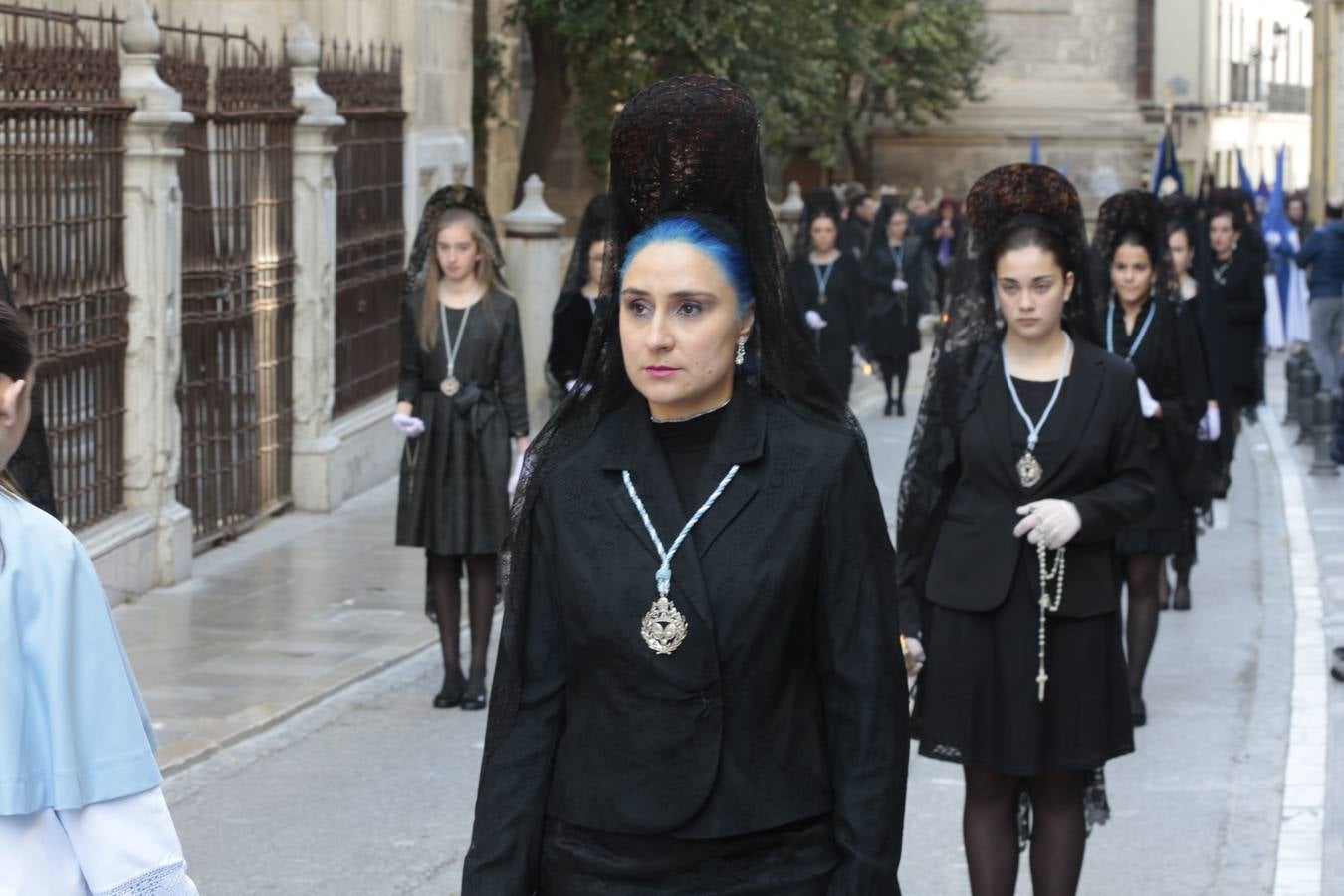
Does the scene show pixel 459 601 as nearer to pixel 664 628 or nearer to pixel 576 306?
pixel 576 306

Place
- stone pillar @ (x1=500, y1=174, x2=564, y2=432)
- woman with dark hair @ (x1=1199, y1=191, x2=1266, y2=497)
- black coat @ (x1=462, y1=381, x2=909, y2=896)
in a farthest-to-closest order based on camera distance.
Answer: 1. stone pillar @ (x1=500, y1=174, x2=564, y2=432)
2. woman with dark hair @ (x1=1199, y1=191, x2=1266, y2=497)
3. black coat @ (x1=462, y1=381, x2=909, y2=896)

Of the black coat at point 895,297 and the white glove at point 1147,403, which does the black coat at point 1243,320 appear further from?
the white glove at point 1147,403

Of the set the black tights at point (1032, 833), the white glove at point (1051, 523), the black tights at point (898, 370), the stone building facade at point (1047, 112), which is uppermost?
the stone building facade at point (1047, 112)

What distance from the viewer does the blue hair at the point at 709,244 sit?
3.75m

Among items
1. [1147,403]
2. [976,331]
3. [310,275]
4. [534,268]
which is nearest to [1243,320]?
[534,268]

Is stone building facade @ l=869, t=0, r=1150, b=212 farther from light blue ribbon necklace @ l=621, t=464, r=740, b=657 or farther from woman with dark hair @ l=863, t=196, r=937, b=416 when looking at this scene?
light blue ribbon necklace @ l=621, t=464, r=740, b=657

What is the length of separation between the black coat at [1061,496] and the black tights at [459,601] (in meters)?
3.69

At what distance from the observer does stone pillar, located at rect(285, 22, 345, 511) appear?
15.0 m

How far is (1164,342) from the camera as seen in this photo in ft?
31.1

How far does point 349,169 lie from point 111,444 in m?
4.82

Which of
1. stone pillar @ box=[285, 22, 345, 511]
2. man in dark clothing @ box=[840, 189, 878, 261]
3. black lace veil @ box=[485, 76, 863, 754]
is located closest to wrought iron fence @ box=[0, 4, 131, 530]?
stone pillar @ box=[285, 22, 345, 511]

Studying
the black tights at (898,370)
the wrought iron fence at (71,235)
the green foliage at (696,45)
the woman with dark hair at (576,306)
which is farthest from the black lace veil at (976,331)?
the green foliage at (696,45)

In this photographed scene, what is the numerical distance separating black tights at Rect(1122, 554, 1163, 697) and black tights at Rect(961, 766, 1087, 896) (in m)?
3.17

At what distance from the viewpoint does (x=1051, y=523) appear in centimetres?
602
